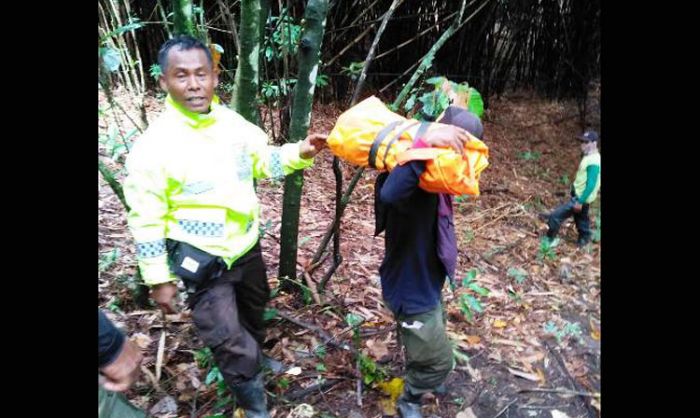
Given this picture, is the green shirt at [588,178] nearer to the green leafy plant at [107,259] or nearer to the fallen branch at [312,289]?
the fallen branch at [312,289]

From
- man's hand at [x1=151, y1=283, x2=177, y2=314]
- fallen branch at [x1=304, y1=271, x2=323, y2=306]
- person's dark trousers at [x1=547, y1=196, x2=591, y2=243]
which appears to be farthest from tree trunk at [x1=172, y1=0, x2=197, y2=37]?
person's dark trousers at [x1=547, y1=196, x2=591, y2=243]

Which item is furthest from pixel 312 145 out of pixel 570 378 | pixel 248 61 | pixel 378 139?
pixel 570 378

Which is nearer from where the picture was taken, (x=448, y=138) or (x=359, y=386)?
(x=448, y=138)

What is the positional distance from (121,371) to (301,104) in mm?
1347

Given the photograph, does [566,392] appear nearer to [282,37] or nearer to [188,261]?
[188,261]

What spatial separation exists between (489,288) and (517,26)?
5.30ft

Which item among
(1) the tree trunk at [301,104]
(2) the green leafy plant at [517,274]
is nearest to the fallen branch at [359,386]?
(1) the tree trunk at [301,104]

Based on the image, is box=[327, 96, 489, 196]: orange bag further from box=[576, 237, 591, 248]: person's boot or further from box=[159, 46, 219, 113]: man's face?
box=[159, 46, 219, 113]: man's face

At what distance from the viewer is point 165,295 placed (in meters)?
1.71

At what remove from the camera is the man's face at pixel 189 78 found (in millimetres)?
1630
